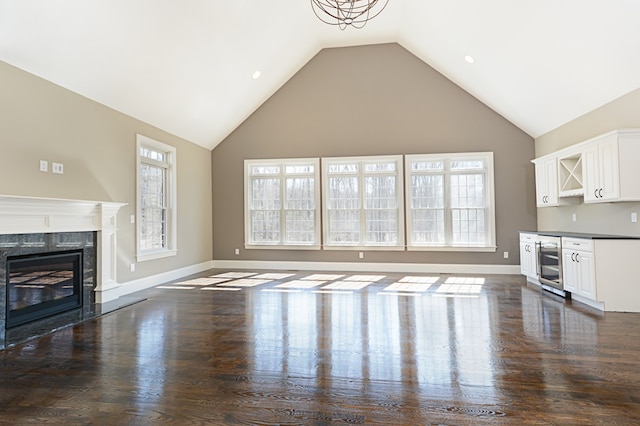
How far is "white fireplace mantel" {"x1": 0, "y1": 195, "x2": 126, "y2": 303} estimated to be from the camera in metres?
3.92

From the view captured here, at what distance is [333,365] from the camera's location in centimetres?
293

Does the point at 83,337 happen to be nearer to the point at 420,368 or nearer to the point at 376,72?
the point at 420,368

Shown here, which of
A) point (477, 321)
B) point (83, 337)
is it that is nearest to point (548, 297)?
point (477, 321)

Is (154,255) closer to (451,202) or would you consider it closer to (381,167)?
(381,167)

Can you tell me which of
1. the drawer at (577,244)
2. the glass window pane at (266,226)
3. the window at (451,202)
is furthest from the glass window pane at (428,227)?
the glass window pane at (266,226)

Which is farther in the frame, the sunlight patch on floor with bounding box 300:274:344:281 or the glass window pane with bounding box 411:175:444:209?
the glass window pane with bounding box 411:175:444:209

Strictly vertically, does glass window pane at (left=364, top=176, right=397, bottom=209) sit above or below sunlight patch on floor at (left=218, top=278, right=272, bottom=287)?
above

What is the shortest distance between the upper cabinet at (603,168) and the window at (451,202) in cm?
181

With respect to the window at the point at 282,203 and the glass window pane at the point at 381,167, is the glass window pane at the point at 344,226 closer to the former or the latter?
the window at the point at 282,203

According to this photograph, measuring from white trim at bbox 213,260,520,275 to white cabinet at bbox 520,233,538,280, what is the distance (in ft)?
3.10

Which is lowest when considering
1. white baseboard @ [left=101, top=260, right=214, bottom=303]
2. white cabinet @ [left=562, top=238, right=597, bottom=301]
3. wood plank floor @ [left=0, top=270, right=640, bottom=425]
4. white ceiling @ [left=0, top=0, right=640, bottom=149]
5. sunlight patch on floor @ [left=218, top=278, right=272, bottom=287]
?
wood plank floor @ [left=0, top=270, right=640, bottom=425]

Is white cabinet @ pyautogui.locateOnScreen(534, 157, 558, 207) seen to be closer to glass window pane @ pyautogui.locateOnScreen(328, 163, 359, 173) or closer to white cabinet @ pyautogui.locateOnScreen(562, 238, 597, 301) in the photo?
white cabinet @ pyautogui.locateOnScreen(562, 238, 597, 301)

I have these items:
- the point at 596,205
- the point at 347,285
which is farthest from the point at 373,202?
the point at 596,205

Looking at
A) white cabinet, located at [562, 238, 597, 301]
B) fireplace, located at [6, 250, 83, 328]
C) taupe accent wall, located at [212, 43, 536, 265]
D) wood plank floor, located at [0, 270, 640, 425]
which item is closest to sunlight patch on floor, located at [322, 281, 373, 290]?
wood plank floor, located at [0, 270, 640, 425]
